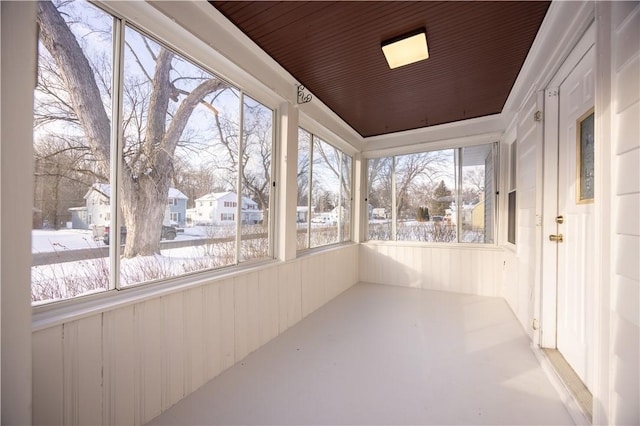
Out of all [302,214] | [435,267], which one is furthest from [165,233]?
[435,267]

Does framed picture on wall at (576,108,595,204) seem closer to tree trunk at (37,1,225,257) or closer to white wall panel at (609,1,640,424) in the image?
white wall panel at (609,1,640,424)

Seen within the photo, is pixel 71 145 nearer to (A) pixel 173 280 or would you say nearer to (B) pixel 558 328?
(A) pixel 173 280

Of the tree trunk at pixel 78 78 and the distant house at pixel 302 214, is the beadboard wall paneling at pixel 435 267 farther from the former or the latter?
the tree trunk at pixel 78 78

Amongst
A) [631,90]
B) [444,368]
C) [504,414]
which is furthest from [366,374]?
[631,90]

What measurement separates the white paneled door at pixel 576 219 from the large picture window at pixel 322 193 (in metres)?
2.44

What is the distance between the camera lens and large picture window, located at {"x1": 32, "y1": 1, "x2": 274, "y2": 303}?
1269 millimetres

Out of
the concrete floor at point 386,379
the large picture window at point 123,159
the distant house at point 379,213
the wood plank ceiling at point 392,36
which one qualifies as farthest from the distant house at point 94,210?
the distant house at point 379,213

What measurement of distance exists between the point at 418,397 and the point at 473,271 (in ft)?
8.97

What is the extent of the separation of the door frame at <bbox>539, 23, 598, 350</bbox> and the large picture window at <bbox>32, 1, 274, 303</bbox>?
2.56m

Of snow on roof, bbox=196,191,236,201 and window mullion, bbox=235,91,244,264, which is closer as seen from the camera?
snow on roof, bbox=196,191,236,201

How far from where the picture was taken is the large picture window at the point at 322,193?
11.1 feet

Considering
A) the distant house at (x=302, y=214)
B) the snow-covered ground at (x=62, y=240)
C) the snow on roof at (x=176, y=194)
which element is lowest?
the snow-covered ground at (x=62, y=240)

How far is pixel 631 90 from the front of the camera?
3.70ft

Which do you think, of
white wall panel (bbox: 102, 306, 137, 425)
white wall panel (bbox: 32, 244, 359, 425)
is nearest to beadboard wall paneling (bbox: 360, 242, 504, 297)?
white wall panel (bbox: 32, 244, 359, 425)
